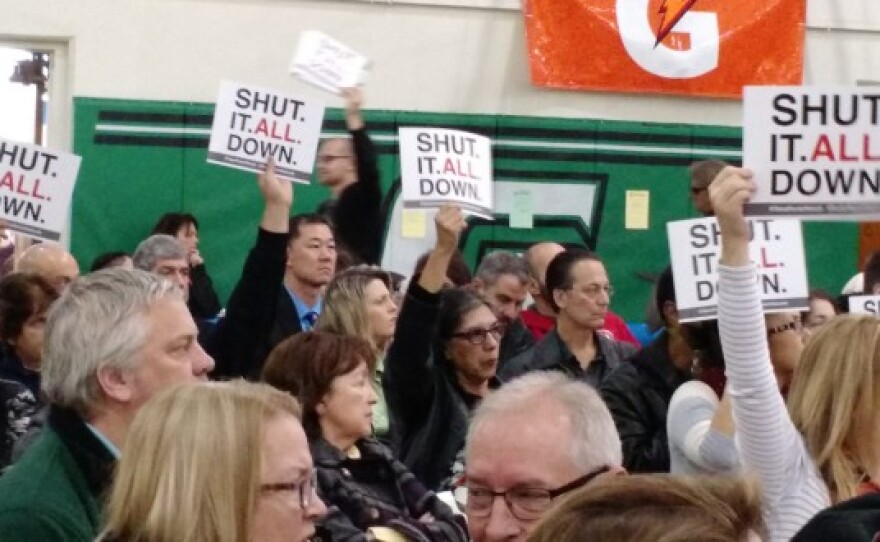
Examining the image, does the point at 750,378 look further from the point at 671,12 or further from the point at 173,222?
the point at 671,12

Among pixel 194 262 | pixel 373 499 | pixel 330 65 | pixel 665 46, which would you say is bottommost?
pixel 373 499

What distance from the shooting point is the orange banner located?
41.2 ft

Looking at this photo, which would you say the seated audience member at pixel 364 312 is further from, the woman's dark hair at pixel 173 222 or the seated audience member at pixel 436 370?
the woman's dark hair at pixel 173 222

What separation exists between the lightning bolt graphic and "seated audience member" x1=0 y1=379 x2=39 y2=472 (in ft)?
25.0

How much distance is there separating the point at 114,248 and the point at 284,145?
169 inches

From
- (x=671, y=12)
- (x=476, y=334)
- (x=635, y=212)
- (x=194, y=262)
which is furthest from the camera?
(x=635, y=212)

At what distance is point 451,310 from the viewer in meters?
6.26

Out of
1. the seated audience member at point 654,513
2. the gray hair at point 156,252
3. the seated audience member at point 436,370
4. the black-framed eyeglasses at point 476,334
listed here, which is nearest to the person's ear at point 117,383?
the seated audience member at point 654,513

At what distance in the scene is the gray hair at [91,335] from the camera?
3.64m

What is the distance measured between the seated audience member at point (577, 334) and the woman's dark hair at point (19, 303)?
1692 mm

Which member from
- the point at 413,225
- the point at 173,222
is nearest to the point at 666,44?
the point at 413,225

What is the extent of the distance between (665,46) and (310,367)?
26.8 feet

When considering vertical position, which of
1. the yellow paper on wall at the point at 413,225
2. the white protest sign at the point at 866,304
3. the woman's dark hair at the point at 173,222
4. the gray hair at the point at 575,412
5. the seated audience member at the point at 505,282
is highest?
the yellow paper on wall at the point at 413,225

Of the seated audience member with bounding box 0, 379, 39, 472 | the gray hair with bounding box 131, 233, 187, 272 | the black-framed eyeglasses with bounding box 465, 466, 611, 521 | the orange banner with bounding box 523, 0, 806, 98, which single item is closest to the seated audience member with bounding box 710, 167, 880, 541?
the black-framed eyeglasses with bounding box 465, 466, 611, 521
